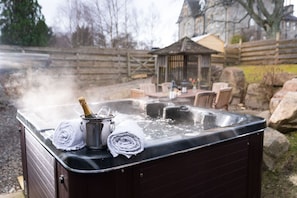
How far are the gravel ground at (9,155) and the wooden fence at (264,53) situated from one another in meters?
8.24

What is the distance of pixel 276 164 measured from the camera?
270 centimetres

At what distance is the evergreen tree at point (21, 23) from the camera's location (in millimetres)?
8422

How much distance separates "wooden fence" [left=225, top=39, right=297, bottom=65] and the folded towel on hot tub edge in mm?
8666

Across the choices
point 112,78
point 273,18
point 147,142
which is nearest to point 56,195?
point 147,142

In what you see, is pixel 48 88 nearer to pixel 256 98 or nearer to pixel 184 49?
pixel 184 49

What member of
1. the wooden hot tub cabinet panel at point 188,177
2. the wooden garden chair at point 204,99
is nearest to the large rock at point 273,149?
the wooden hot tub cabinet panel at point 188,177

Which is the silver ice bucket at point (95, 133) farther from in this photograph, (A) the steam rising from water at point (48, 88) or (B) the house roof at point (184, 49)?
(A) the steam rising from water at point (48, 88)

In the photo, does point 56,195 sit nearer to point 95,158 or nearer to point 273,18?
point 95,158

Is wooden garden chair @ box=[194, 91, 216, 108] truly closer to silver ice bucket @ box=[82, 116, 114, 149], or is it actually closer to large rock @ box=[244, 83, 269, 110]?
large rock @ box=[244, 83, 269, 110]

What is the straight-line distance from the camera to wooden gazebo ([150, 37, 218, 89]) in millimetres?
6430

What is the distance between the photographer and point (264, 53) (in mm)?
9453

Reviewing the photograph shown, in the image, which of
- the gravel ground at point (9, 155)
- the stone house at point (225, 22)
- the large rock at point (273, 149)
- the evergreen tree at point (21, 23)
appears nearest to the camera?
the large rock at point (273, 149)

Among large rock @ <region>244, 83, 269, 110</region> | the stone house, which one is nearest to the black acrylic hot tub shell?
large rock @ <region>244, 83, 269, 110</region>

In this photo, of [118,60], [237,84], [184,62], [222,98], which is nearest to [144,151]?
[222,98]
